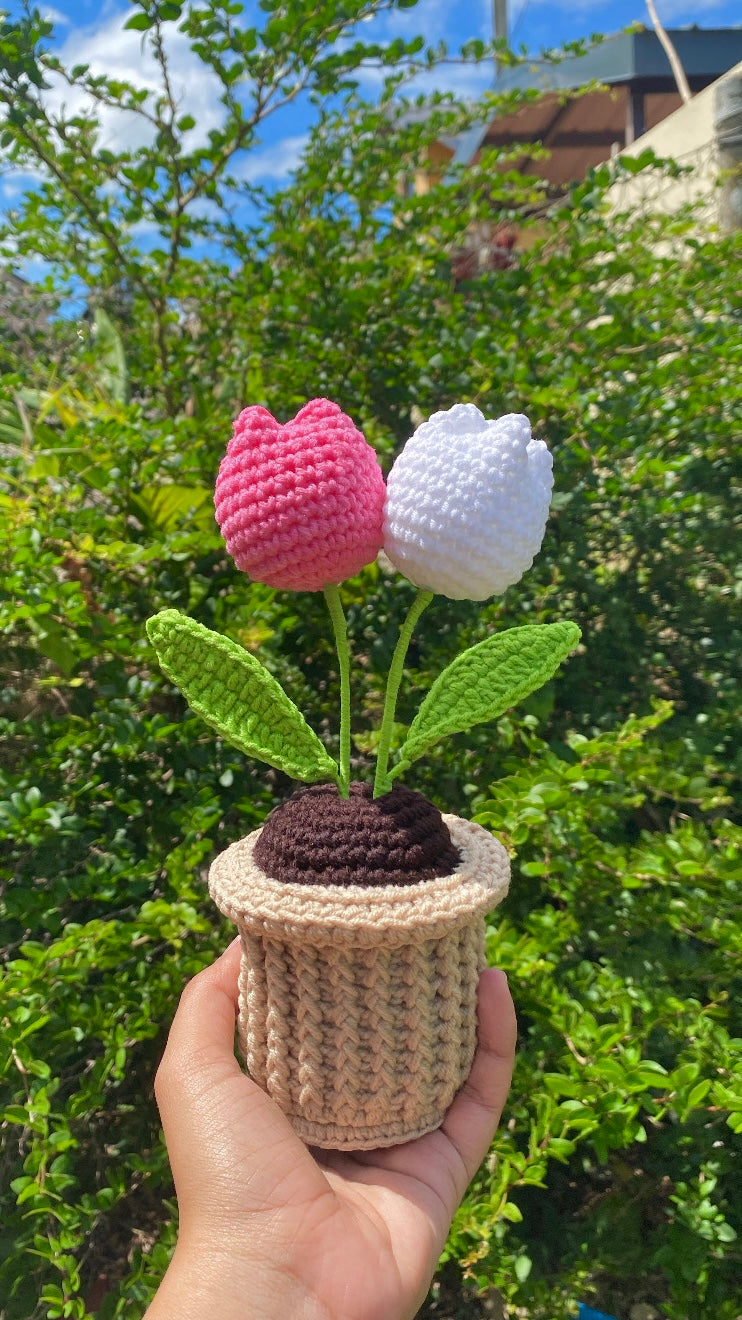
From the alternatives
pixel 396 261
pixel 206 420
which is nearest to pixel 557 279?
pixel 396 261

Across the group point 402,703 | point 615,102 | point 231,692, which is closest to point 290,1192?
point 231,692

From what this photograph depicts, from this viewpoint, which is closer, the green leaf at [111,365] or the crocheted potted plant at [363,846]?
the crocheted potted plant at [363,846]

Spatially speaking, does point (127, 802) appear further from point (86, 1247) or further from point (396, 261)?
point (396, 261)

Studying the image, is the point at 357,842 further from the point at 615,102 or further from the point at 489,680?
the point at 615,102

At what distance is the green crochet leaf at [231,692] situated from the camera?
0.68 meters

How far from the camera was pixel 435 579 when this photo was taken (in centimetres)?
65

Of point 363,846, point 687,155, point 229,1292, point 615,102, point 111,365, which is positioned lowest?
point 229,1292

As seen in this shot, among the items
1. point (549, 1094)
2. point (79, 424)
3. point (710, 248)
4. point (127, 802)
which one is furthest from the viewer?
point (710, 248)

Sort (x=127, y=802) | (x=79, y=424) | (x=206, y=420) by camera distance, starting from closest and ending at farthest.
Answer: (x=127, y=802) → (x=79, y=424) → (x=206, y=420)

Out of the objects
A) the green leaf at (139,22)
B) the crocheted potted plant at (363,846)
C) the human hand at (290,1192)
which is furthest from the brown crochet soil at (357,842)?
the green leaf at (139,22)

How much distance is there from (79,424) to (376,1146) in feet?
3.53

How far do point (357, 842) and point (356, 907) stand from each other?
0.21 ft

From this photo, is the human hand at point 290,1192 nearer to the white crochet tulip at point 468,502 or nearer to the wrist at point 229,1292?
the wrist at point 229,1292

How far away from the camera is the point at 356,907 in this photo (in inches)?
22.8
